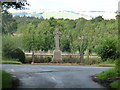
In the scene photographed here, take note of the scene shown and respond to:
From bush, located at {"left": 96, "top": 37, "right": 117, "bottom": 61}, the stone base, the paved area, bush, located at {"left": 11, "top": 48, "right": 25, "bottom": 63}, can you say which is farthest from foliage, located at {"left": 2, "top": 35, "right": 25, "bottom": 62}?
the paved area

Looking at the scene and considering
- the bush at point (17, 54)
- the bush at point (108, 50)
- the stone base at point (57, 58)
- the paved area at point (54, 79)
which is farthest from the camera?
the stone base at point (57, 58)

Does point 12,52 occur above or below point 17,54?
above

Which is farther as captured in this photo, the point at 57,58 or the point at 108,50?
the point at 57,58

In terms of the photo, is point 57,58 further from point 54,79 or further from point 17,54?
point 54,79

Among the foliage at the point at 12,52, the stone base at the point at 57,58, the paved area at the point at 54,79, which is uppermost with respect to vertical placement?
the foliage at the point at 12,52

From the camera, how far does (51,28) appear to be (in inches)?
2557

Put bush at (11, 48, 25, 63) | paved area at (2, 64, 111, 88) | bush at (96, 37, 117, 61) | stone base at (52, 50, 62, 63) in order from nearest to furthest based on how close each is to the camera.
Answer: paved area at (2, 64, 111, 88) < bush at (96, 37, 117, 61) < bush at (11, 48, 25, 63) < stone base at (52, 50, 62, 63)

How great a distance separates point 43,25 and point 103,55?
32.9 metres

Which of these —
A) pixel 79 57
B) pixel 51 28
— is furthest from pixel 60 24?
pixel 79 57

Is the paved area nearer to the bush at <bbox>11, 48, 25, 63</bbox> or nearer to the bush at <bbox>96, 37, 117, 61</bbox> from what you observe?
the bush at <bbox>11, 48, 25, 63</bbox>

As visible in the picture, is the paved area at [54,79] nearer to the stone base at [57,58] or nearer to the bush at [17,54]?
the bush at [17,54]

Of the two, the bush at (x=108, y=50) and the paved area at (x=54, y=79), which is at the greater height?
the bush at (x=108, y=50)

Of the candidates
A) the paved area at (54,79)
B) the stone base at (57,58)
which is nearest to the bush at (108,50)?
the stone base at (57,58)

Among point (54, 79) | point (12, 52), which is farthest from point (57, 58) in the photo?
point (54, 79)
